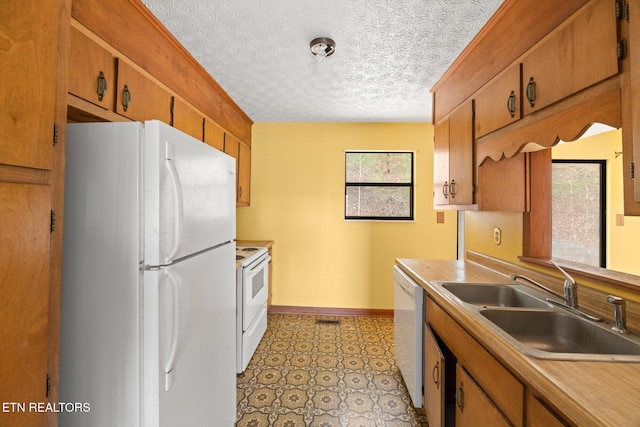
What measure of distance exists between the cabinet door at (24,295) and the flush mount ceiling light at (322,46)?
62.7 inches

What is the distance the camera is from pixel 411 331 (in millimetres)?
1773

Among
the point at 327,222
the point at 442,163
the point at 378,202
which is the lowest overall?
the point at 327,222

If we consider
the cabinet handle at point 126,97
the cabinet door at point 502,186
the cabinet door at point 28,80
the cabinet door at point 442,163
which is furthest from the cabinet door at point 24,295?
the cabinet door at point 442,163

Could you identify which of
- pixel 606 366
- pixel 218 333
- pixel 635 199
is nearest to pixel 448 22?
pixel 635 199

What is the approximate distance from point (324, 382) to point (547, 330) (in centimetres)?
155

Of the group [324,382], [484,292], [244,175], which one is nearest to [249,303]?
[324,382]

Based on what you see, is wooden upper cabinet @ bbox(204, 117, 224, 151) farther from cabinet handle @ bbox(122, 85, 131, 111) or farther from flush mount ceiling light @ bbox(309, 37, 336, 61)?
flush mount ceiling light @ bbox(309, 37, 336, 61)

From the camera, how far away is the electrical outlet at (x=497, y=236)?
6.38 ft

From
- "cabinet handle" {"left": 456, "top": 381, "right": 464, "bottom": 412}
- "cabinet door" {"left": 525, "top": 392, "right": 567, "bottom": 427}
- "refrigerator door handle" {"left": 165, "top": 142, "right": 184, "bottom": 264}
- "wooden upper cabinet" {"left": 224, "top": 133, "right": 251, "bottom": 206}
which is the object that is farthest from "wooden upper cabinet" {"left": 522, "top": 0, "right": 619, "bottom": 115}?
"wooden upper cabinet" {"left": 224, "top": 133, "right": 251, "bottom": 206}

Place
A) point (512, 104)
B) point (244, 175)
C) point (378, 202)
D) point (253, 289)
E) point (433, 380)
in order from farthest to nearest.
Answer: point (378, 202), point (244, 175), point (253, 289), point (433, 380), point (512, 104)

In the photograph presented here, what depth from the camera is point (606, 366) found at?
0.77m

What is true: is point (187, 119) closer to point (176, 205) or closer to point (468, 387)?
point (176, 205)

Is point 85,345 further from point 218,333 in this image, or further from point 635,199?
point 635,199

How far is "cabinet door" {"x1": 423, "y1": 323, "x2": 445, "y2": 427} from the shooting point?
1.38 meters
